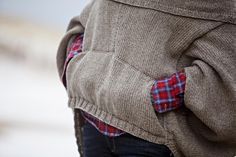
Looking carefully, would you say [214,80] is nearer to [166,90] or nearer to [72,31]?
[166,90]

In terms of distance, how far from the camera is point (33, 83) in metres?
3.84

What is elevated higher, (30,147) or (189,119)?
(189,119)

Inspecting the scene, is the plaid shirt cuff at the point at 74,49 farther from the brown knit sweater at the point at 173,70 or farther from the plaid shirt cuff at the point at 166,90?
the plaid shirt cuff at the point at 166,90

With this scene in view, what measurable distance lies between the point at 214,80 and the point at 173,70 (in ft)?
0.38

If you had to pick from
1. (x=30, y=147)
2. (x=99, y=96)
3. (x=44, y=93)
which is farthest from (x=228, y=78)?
(x=44, y=93)

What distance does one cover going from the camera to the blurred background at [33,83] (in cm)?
295

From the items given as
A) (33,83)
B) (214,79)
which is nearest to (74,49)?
(214,79)

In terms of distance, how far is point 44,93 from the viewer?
144 inches

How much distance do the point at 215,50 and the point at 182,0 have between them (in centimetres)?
17

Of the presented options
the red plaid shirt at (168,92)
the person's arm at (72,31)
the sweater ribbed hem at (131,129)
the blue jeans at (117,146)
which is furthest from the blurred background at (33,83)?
the red plaid shirt at (168,92)

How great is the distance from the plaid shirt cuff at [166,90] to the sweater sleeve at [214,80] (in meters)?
0.02

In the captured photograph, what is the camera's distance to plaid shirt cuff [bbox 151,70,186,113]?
1.44 meters

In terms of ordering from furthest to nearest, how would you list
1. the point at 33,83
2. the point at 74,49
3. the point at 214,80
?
the point at 33,83 → the point at 74,49 → the point at 214,80

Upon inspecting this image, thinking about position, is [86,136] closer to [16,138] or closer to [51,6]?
[16,138]
